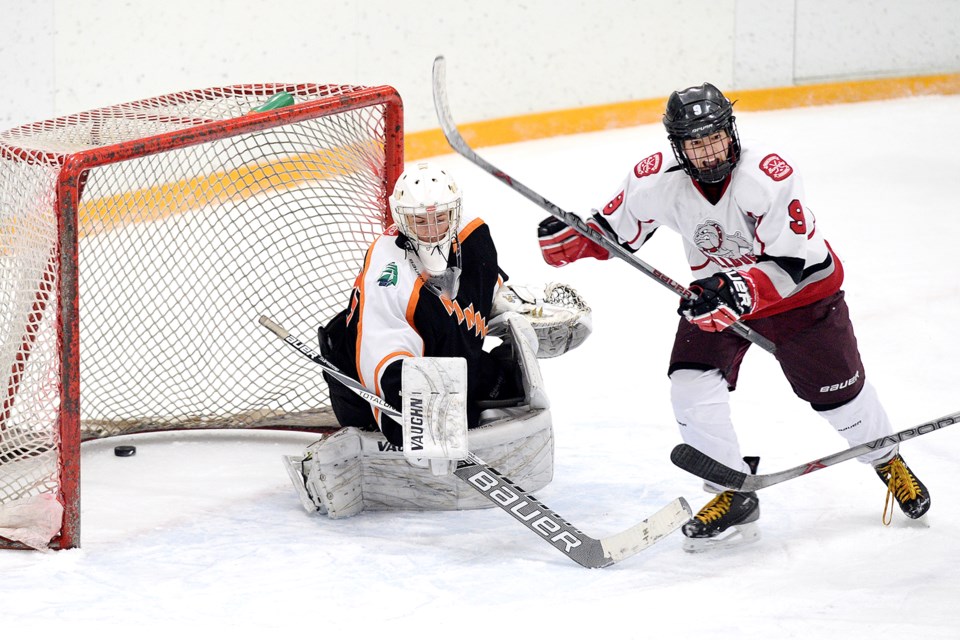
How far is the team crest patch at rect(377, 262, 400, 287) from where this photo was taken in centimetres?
280

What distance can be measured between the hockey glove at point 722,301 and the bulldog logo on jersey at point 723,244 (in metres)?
0.13

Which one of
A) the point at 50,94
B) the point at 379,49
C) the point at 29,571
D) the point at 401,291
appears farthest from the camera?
the point at 379,49

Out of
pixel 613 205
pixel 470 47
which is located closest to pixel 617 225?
pixel 613 205

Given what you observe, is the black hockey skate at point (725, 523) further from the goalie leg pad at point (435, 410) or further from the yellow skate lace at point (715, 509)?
the goalie leg pad at point (435, 410)

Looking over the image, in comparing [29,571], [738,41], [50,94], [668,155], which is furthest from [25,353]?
[738,41]

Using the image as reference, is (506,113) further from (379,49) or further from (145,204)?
(145,204)

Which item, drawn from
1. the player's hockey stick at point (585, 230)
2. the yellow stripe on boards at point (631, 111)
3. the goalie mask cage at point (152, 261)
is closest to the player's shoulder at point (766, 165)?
the player's hockey stick at point (585, 230)

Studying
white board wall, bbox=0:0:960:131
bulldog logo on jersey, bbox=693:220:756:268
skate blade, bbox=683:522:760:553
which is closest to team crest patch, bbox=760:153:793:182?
bulldog logo on jersey, bbox=693:220:756:268

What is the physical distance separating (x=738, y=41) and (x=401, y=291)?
15.7 ft

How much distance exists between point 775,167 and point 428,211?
2.29 feet

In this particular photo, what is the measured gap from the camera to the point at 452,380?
261 cm

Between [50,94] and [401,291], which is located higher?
[50,94]

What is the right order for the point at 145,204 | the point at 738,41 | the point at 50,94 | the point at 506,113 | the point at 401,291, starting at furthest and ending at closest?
the point at 738,41
the point at 506,113
the point at 50,94
the point at 145,204
the point at 401,291

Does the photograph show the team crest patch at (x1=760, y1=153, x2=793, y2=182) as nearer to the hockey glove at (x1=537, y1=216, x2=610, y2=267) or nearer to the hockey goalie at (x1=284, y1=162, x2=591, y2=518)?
the hockey glove at (x1=537, y1=216, x2=610, y2=267)
